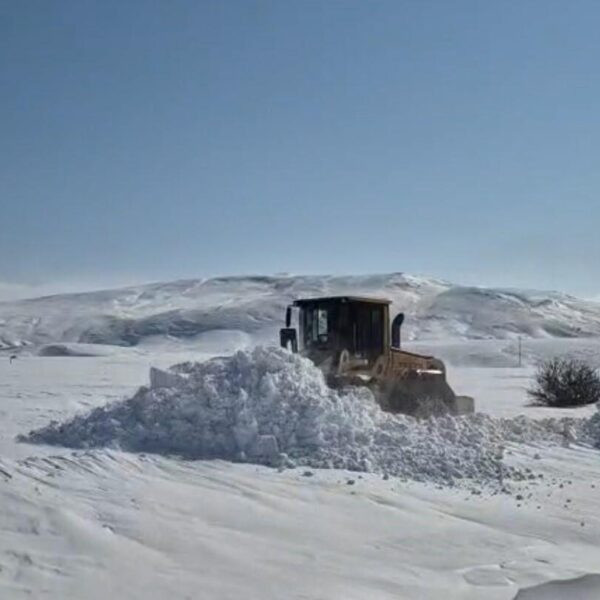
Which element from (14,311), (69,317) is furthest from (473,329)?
(14,311)

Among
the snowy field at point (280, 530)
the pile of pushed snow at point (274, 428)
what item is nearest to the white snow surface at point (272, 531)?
the snowy field at point (280, 530)

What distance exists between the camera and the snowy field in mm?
6328

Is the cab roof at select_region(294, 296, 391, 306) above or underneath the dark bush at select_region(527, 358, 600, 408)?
above

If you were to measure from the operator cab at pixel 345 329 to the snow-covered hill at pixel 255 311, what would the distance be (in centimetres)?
6347

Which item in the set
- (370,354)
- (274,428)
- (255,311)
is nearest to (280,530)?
(274,428)

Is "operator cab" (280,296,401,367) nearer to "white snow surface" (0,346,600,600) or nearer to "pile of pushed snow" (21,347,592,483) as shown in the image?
"pile of pushed snow" (21,347,592,483)

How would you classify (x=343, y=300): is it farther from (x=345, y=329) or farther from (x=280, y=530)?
(x=280, y=530)

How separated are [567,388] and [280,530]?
55.8 feet

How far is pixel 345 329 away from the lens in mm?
15070

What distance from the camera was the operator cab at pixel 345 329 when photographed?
15.0 m

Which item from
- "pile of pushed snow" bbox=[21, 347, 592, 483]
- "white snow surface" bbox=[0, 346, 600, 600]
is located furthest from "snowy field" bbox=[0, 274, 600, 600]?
"pile of pushed snow" bbox=[21, 347, 592, 483]

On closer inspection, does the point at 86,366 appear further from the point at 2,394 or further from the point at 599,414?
the point at 599,414

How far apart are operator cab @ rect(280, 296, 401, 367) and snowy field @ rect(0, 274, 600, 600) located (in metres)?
3.93

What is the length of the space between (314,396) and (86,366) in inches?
Result: 892
